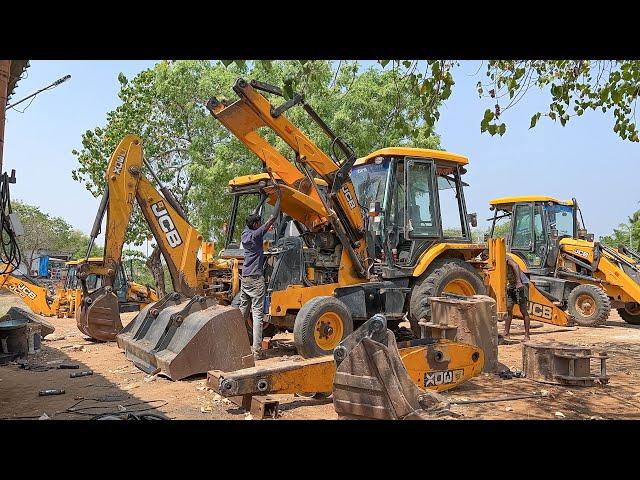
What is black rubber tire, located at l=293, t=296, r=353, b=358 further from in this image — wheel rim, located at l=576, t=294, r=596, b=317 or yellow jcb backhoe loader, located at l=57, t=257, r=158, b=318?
yellow jcb backhoe loader, located at l=57, t=257, r=158, b=318

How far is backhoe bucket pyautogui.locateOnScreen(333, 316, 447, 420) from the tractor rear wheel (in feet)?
35.8

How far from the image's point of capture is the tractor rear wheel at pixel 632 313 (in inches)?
532

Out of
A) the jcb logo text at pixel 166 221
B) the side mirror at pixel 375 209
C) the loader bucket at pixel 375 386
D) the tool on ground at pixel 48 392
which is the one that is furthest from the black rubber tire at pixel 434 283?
the tool on ground at pixel 48 392

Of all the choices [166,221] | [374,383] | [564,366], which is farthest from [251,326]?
[374,383]

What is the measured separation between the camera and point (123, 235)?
10109mm

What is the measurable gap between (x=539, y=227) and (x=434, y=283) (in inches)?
249

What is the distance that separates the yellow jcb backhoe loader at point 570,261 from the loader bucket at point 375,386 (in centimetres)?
874

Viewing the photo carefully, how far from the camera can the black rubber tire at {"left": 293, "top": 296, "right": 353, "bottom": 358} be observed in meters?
7.27

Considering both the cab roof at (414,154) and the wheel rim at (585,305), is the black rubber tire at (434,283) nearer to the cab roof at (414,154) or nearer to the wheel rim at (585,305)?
the cab roof at (414,154)

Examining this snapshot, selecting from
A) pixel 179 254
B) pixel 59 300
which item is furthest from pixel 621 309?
pixel 59 300

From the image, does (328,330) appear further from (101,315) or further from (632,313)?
(632,313)

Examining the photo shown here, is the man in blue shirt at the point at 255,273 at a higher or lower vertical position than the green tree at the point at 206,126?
lower
